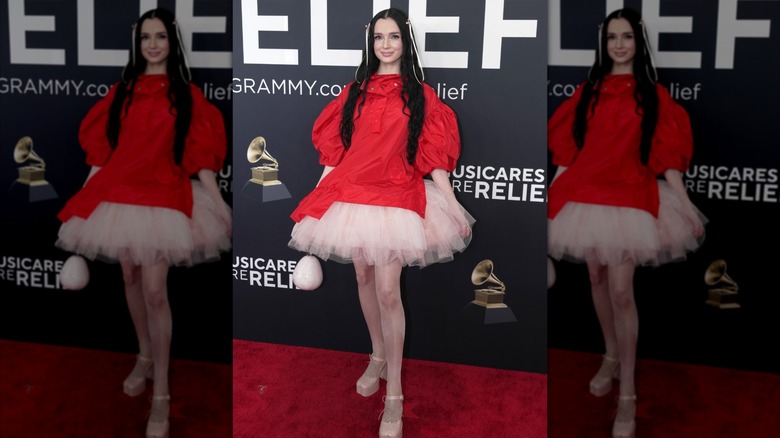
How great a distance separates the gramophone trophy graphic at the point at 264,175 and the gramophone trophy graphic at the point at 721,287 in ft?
5.79

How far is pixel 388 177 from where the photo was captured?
9.21 feet

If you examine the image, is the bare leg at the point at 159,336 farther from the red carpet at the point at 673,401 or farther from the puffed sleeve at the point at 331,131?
the red carpet at the point at 673,401

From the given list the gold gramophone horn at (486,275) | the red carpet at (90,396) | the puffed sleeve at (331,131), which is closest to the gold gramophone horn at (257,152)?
the puffed sleeve at (331,131)

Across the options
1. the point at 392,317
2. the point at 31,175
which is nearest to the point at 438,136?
the point at 392,317

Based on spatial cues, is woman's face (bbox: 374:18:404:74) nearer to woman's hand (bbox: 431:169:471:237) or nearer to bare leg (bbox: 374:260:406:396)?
woman's hand (bbox: 431:169:471:237)

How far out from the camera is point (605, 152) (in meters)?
3.10

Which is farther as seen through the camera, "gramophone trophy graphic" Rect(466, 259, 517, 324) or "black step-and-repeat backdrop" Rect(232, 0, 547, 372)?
"gramophone trophy graphic" Rect(466, 259, 517, 324)

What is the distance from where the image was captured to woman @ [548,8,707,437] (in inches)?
118

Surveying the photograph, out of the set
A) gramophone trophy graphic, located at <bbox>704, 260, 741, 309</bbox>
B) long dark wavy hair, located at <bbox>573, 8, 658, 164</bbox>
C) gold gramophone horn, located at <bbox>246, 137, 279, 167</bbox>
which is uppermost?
long dark wavy hair, located at <bbox>573, 8, 658, 164</bbox>

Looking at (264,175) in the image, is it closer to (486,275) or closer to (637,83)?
(486,275)

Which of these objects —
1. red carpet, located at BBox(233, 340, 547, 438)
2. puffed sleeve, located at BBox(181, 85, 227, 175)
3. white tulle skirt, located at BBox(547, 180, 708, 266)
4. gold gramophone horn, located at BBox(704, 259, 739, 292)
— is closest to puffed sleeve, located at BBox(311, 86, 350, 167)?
puffed sleeve, located at BBox(181, 85, 227, 175)

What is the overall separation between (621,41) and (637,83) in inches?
7.1

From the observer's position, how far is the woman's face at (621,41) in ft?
9.75

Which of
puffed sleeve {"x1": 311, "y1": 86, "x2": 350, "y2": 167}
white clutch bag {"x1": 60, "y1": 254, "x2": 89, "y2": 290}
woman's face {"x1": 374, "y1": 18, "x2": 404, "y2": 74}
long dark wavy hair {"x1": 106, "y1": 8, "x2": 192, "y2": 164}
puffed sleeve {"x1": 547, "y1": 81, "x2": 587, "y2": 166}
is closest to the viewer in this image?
woman's face {"x1": 374, "y1": 18, "x2": 404, "y2": 74}
